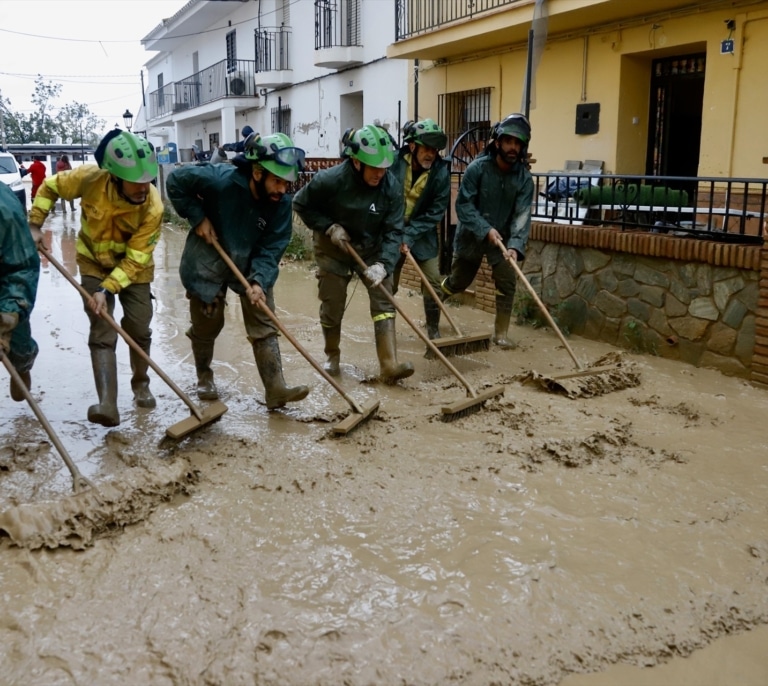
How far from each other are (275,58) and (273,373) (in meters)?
17.6

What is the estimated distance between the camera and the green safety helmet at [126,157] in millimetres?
4398

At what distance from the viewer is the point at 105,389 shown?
4578mm

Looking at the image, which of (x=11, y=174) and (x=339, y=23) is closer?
(x=339, y=23)

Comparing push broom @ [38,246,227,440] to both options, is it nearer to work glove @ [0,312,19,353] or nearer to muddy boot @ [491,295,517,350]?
work glove @ [0,312,19,353]

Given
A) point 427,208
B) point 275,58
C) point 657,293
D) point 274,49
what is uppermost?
point 274,49

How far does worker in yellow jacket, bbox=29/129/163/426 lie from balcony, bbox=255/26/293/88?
16.5 m

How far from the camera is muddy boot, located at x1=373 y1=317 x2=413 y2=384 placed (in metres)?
5.47

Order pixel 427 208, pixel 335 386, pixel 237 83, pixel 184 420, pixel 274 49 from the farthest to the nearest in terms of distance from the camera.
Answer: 1. pixel 237 83
2. pixel 274 49
3. pixel 427 208
4. pixel 335 386
5. pixel 184 420

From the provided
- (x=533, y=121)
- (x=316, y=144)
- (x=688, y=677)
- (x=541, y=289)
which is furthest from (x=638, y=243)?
(x=316, y=144)

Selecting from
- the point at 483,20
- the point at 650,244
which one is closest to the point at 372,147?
the point at 650,244

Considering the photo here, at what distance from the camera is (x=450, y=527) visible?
11.5ft

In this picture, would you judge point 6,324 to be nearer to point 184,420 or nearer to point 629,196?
point 184,420

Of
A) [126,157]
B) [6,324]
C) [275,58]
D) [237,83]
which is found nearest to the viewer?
[6,324]

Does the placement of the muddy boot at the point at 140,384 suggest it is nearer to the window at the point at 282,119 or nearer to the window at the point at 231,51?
the window at the point at 282,119
